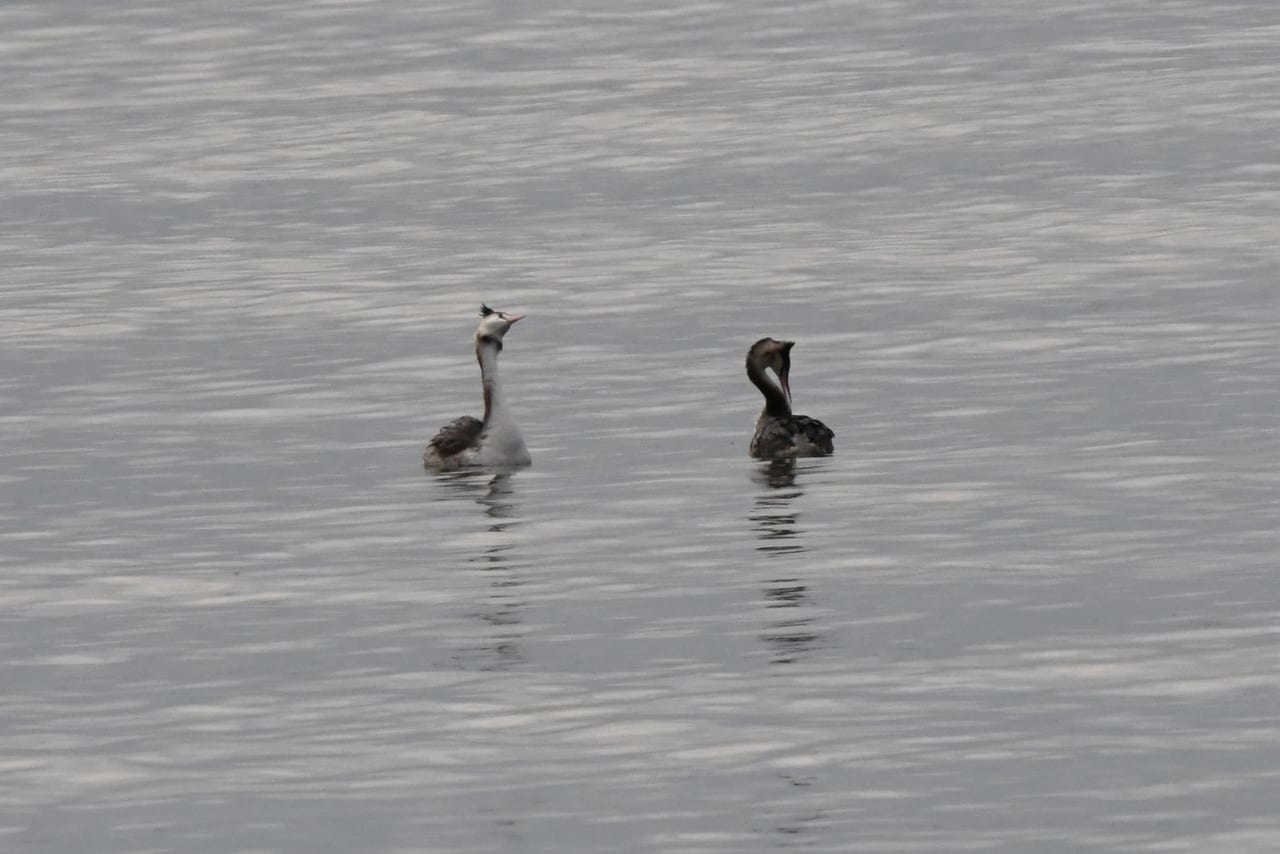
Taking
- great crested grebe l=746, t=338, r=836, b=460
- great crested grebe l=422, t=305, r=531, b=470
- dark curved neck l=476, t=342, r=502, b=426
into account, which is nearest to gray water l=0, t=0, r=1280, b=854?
great crested grebe l=422, t=305, r=531, b=470

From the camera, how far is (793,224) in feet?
152

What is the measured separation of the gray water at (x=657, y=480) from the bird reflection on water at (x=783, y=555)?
2.6 inches

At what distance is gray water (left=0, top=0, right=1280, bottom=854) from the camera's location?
54.3ft

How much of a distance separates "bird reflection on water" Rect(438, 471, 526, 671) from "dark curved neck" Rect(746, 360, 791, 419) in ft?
8.54

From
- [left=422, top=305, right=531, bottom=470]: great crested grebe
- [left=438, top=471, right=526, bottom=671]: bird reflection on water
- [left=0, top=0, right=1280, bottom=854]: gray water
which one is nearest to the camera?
[left=0, top=0, right=1280, bottom=854]: gray water

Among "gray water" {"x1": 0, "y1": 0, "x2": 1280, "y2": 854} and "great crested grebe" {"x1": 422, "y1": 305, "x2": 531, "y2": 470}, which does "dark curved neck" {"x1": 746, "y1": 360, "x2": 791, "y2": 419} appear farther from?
Result: "great crested grebe" {"x1": 422, "y1": 305, "x2": 531, "y2": 470}

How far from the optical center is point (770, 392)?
2994cm

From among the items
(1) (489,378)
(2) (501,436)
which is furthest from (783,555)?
(1) (489,378)

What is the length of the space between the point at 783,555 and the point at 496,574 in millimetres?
2141

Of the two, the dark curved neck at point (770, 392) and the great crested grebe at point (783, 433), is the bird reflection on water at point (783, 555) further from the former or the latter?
the dark curved neck at point (770, 392)

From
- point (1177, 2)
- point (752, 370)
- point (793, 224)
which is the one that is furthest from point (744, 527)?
point (1177, 2)

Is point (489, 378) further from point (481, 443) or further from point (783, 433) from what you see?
point (783, 433)

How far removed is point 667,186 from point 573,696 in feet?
110

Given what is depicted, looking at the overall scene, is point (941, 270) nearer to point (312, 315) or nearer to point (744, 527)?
point (312, 315)
